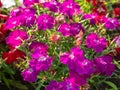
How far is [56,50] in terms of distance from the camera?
3213mm

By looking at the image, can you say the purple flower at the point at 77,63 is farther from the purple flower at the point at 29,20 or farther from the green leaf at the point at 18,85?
the green leaf at the point at 18,85

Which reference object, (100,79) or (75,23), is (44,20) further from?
(100,79)

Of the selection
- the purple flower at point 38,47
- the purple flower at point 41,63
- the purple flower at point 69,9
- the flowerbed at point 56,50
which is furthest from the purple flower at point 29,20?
the purple flower at point 41,63

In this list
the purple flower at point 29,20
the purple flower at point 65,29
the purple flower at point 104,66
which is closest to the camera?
the purple flower at point 104,66

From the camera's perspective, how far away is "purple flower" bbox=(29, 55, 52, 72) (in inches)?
110

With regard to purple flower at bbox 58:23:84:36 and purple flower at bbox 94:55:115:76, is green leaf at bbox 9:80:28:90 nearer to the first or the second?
purple flower at bbox 58:23:84:36

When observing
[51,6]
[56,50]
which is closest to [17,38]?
[56,50]

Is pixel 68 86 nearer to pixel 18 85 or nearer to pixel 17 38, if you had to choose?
pixel 17 38

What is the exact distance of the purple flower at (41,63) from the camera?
9.20ft

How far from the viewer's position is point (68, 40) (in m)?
3.23

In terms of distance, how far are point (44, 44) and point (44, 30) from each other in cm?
21

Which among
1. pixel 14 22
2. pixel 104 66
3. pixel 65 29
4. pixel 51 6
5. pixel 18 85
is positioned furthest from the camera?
pixel 18 85

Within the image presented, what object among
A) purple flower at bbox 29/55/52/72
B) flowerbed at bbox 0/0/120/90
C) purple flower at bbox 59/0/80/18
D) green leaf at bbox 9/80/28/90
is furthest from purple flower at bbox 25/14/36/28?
green leaf at bbox 9/80/28/90

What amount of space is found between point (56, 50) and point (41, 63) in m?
0.41
